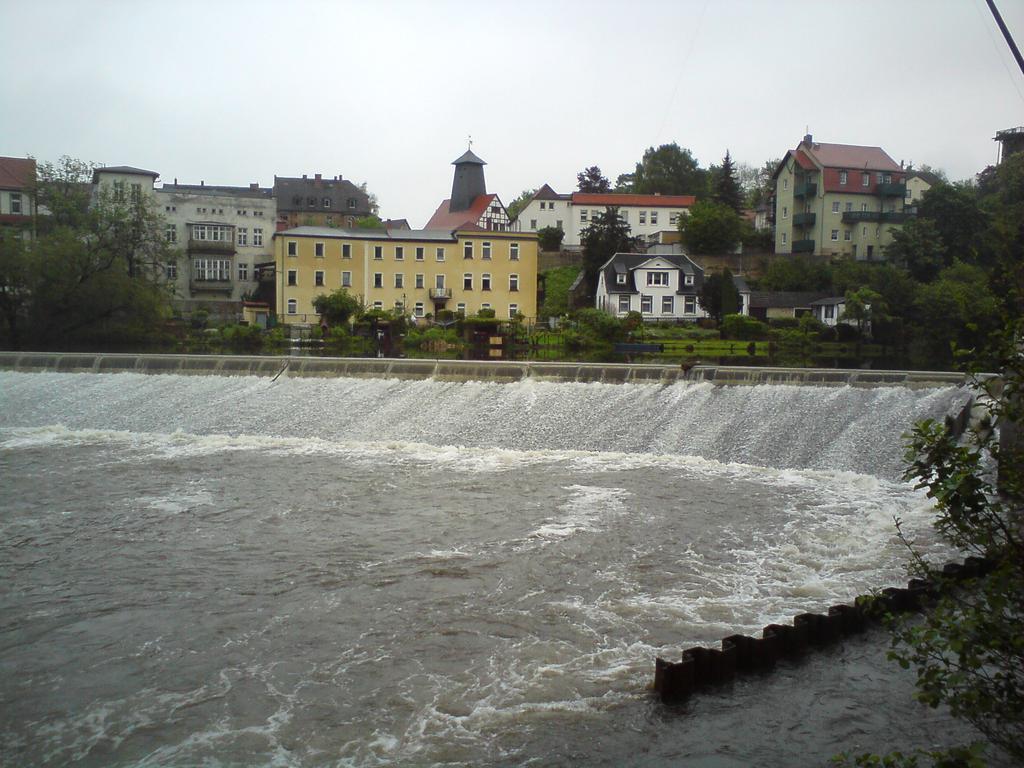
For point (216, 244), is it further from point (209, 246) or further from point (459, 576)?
point (459, 576)

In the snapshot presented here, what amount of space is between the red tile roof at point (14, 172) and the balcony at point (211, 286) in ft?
39.1

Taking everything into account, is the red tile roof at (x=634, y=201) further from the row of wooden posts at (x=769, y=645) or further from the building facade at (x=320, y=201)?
the row of wooden posts at (x=769, y=645)

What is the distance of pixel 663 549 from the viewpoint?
10352 mm

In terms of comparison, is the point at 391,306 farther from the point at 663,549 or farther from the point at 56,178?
the point at 663,549

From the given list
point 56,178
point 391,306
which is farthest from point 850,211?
point 56,178

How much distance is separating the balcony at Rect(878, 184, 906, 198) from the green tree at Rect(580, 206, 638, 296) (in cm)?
1660

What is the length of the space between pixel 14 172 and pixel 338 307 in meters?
27.1

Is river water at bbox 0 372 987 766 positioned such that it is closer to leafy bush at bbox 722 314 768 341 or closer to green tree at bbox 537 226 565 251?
leafy bush at bbox 722 314 768 341

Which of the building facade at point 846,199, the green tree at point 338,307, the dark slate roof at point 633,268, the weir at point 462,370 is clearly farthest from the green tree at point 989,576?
the building facade at point 846,199

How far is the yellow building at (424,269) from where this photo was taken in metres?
49.0

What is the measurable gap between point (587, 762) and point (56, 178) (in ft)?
155

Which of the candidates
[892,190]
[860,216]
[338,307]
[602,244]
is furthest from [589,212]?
[338,307]

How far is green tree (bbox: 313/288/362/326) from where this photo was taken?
148 feet

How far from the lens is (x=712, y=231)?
5450 cm
